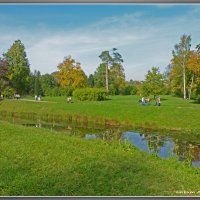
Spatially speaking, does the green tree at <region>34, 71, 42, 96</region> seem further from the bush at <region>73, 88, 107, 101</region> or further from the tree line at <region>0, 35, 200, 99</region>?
the bush at <region>73, 88, 107, 101</region>

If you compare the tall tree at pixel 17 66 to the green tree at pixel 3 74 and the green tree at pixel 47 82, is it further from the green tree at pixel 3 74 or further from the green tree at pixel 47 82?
the green tree at pixel 47 82

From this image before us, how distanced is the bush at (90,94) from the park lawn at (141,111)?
1.95 metres

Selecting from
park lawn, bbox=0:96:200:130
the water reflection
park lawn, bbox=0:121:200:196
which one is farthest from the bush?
park lawn, bbox=0:121:200:196

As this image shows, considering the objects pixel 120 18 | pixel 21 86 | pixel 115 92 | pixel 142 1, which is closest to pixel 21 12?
pixel 120 18

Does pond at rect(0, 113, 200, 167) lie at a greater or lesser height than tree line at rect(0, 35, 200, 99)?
lesser

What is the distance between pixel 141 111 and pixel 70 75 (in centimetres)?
650

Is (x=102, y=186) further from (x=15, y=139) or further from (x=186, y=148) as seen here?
(x=186, y=148)

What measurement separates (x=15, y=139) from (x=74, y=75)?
2129mm

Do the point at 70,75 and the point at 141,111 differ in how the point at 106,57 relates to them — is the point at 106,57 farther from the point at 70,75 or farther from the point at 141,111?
the point at 141,111

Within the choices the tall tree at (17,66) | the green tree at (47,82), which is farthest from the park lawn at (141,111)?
the tall tree at (17,66)

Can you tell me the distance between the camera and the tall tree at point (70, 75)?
7429 millimetres

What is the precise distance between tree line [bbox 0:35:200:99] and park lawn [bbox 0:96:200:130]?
215 centimetres

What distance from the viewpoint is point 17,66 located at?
27.1ft

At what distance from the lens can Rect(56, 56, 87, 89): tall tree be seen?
24.4 ft
